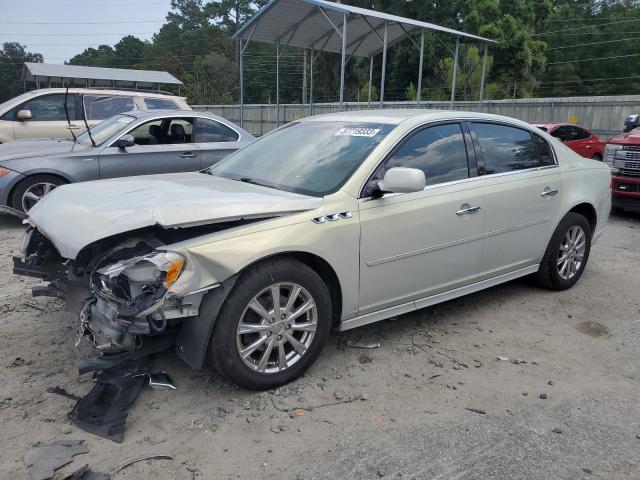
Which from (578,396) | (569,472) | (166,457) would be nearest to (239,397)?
(166,457)

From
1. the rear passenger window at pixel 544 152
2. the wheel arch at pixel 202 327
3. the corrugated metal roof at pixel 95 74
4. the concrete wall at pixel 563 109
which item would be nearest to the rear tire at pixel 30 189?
the wheel arch at pixel 202 327

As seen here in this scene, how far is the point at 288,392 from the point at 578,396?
1791 mm

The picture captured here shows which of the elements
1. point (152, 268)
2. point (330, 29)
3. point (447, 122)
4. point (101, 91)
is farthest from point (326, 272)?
point (330, 29)

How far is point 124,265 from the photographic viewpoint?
9.60 feet

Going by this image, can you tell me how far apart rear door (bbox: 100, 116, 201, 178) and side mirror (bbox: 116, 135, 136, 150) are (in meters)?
0.09

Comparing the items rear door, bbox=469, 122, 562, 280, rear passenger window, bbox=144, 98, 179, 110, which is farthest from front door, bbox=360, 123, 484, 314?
rear passenger window, bbox=144, 98, 179, 110

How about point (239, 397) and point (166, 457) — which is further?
point (239, 397)

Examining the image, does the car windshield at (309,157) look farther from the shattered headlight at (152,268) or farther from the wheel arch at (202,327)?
the shattered headlight at (152,268)

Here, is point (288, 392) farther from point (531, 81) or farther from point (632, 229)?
point (531, 81)

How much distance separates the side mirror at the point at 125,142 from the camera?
715 cm

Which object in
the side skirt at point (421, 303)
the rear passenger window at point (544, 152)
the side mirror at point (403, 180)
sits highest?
the rear passenger window at point (544, 152)

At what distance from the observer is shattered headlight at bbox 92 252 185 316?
284 centimetres

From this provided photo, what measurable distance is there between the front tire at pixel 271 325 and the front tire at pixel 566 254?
258cm

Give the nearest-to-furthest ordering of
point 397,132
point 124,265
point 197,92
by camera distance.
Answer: point 124,265
point 397,132
point 197,92
